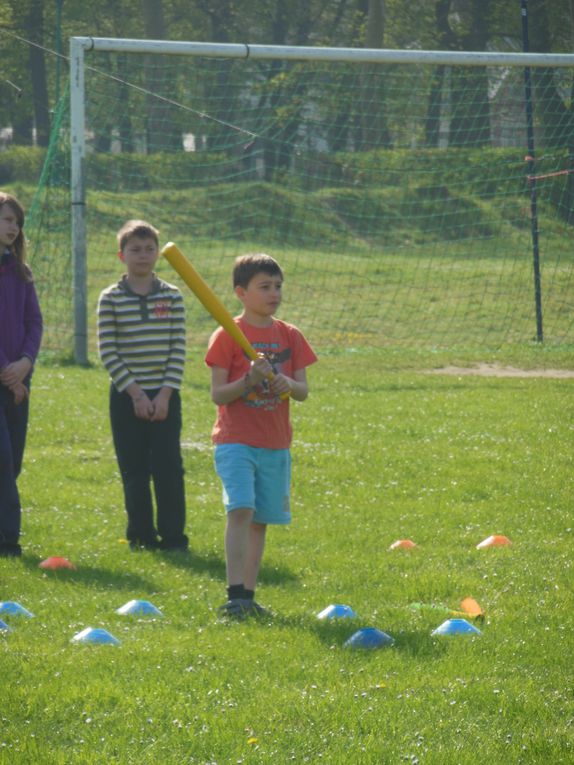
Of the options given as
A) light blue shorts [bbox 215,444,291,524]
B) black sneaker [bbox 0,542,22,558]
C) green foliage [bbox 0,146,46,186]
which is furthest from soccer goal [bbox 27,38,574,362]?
light blue shorts [bbox 215,444,291,524]

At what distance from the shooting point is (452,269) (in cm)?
2089

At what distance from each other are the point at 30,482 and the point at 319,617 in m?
3.61

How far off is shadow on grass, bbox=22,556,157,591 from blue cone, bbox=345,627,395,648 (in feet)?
4.76

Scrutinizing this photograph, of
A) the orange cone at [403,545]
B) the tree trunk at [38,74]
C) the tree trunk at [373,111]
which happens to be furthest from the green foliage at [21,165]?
the orange cone at [403,545]

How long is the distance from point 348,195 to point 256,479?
65.0ft

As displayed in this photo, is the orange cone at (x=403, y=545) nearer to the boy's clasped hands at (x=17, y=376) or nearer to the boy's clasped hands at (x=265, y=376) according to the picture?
the boy's clasped hands at (x=265, y=376)

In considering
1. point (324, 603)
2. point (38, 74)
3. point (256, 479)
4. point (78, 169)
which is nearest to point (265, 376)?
point (256, 479)

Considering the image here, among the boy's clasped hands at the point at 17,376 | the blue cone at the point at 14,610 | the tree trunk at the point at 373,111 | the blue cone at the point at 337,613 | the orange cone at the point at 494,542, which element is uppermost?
the tree trunk at the point at 373,111

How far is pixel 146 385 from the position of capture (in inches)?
274

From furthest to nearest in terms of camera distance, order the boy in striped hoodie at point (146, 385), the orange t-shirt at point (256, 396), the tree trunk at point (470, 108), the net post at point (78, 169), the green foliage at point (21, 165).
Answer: the green foliage at point (21, 165) < the tree trunk at point (470, 108) < the net post at point (78, 169) < the boy in striped hoodie at point (146, 385) < the orange t-shirt at point (256, 396)

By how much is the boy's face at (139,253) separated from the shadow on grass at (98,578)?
158 centimetres

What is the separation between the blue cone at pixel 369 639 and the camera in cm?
494

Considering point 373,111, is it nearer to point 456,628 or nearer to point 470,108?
point 470,108

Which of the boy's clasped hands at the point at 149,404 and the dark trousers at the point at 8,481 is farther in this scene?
the boy's clasped hands at the point at 149,404
